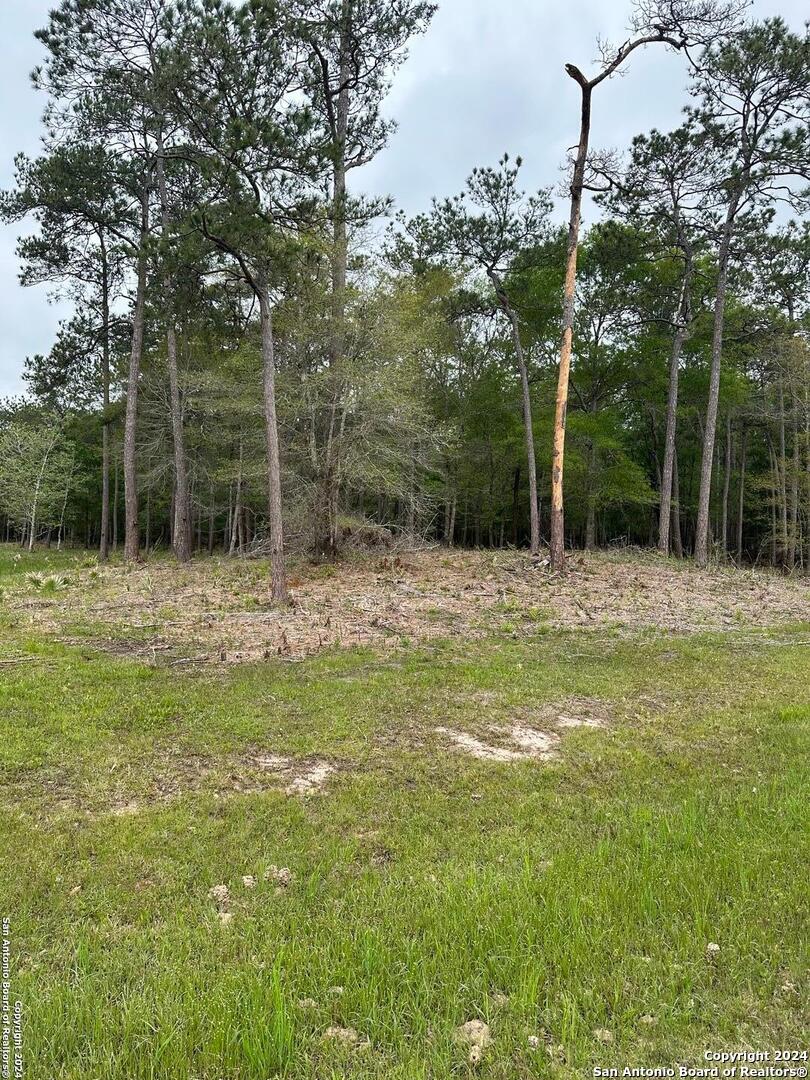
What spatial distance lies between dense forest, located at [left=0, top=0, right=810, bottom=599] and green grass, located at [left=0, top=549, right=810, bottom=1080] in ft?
18.9

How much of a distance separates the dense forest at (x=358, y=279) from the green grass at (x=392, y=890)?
5.75 meters

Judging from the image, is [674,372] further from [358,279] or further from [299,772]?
[299,772]

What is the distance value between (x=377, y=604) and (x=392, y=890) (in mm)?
7205

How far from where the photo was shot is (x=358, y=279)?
495 inches

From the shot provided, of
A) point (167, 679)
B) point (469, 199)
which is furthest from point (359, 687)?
point (469, 199)

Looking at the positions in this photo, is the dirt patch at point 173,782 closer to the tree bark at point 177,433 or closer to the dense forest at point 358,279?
the dense forest at point 358,279

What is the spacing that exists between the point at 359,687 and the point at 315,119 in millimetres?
8153

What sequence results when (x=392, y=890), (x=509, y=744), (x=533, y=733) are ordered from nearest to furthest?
(x=392, y=890) < (x=509, y=744) < (x=533, y=733)

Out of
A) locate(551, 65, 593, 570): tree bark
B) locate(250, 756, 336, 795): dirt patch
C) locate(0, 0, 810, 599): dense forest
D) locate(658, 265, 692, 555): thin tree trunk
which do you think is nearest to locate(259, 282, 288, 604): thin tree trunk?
locate(0, 0, 810, 599): dense forest

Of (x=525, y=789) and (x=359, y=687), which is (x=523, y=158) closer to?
(x=359, y=687)

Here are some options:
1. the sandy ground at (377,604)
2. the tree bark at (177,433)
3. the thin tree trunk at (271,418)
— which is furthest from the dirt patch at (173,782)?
the tree bark at (177,433)

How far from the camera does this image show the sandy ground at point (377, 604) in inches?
294

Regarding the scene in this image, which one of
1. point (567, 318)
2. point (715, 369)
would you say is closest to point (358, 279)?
point (567, 318)

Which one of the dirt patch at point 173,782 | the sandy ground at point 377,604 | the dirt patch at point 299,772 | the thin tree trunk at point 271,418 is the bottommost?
the dirt patch at point 299,772
